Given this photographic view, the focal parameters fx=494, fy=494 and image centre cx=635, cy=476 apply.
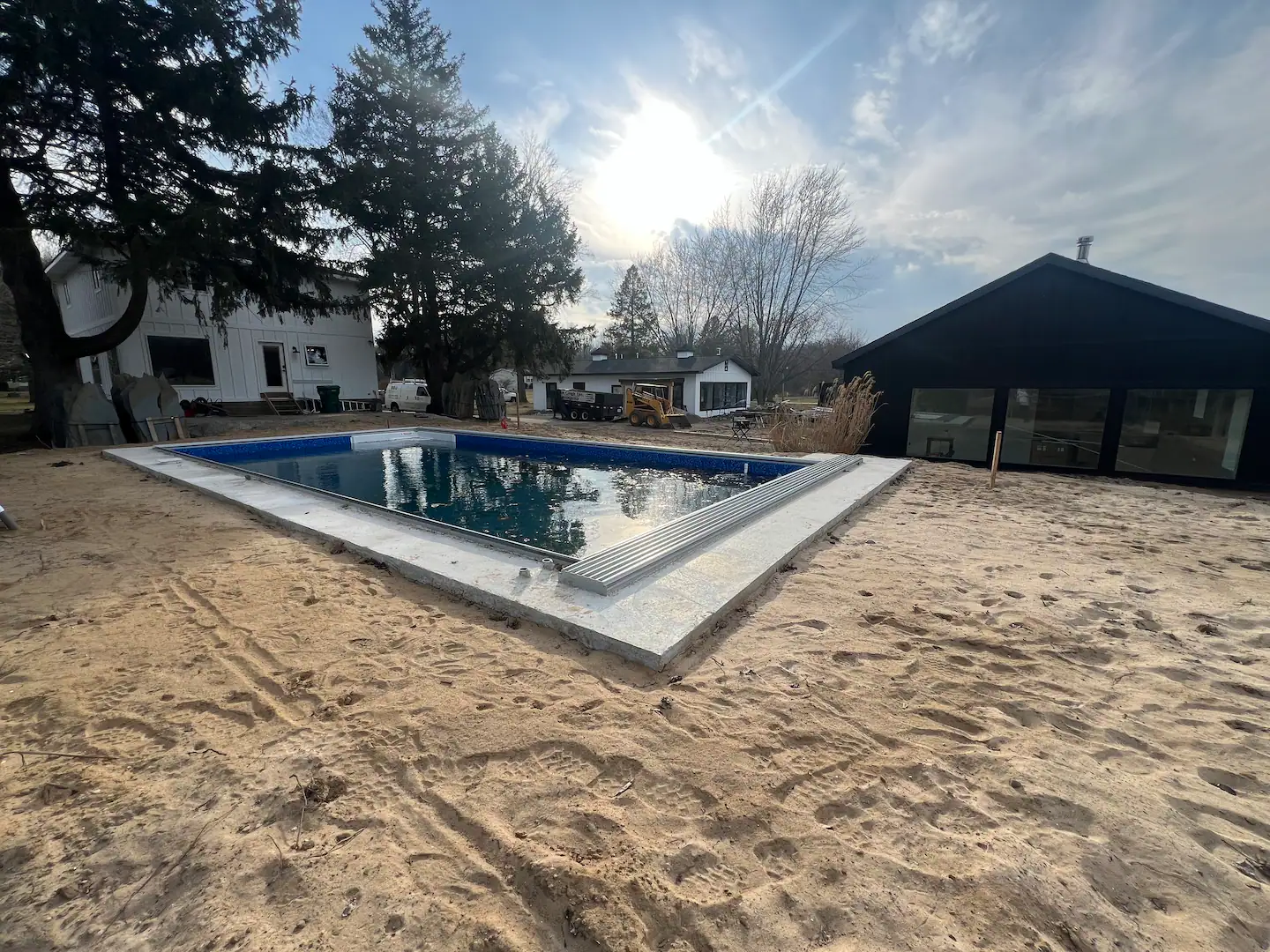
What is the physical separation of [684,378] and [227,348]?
689 inches

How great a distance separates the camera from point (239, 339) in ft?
52.5

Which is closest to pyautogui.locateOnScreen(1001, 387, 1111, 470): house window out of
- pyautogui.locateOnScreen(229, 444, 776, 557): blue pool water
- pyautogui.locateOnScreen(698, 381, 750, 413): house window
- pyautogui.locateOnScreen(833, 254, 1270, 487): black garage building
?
pyautogui.locateOnScreen(833, 254, 1270, 487): black garage building

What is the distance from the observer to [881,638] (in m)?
2.85

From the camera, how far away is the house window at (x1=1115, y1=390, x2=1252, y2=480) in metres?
8.38

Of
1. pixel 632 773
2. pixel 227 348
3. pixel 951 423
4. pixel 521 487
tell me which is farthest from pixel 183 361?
pixel 951 423

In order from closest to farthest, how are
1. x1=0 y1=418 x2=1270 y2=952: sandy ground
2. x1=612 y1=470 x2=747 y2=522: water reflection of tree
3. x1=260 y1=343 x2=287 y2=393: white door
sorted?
x1=0 y1=418 x2=1270 y2=952: sandy ground < x1=612 y1=470 x2=747 y2=522: water reflection of tree < x1=260 y1=343 x2=287 y2=393: white door

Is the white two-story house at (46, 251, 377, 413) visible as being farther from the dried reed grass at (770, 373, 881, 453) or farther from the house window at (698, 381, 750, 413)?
the dried reed grass at (770, 373, 881, 453)

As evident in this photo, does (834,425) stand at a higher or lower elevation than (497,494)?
higher

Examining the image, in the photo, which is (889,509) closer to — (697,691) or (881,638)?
(881,638)

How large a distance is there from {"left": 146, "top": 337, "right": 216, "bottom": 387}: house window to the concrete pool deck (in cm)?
1275

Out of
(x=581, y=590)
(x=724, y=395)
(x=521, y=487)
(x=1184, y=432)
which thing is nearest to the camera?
(x=581, y=590)

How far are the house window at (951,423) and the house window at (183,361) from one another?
20.3m

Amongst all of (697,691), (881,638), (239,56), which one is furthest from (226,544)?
(239,56)

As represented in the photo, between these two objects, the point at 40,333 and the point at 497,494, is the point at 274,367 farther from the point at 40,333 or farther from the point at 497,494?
the point at 497,494
